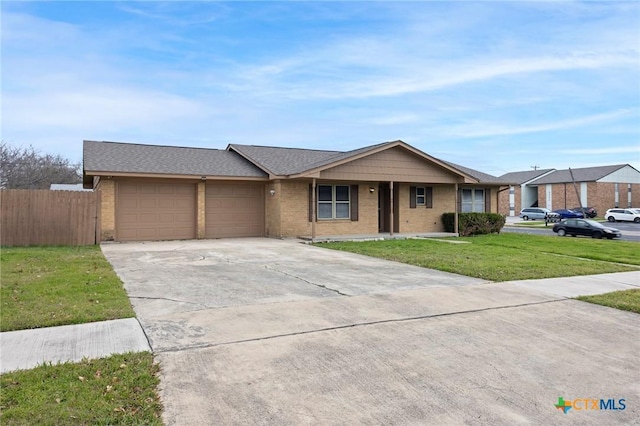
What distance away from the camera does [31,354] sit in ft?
14.5

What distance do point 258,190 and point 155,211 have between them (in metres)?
4.27

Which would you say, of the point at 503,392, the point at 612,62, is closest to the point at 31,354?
the point at 503,392

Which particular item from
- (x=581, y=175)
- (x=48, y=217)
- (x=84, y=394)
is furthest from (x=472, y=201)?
(x=581, y=175)

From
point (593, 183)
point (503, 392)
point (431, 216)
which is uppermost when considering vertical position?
point (593, 183)

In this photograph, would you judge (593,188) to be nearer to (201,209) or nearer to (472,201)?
(472,201)

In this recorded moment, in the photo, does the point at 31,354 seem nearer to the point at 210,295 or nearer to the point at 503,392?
the point at 210,295

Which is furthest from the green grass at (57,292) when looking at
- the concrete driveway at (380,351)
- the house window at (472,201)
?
the house window at (472,201)

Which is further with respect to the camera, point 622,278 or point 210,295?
point 622,278

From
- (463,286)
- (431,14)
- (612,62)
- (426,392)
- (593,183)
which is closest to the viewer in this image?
(426,392)

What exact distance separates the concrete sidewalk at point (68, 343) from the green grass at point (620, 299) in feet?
21.8

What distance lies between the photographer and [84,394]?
346cm

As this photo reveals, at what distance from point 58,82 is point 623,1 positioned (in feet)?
63.2

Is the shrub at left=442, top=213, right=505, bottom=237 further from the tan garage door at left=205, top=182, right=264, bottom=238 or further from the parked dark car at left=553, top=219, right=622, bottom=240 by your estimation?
the tan garage door at left=205, top=182, right=264, bottom=238

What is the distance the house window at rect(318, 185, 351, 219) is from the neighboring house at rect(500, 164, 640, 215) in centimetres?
4421
